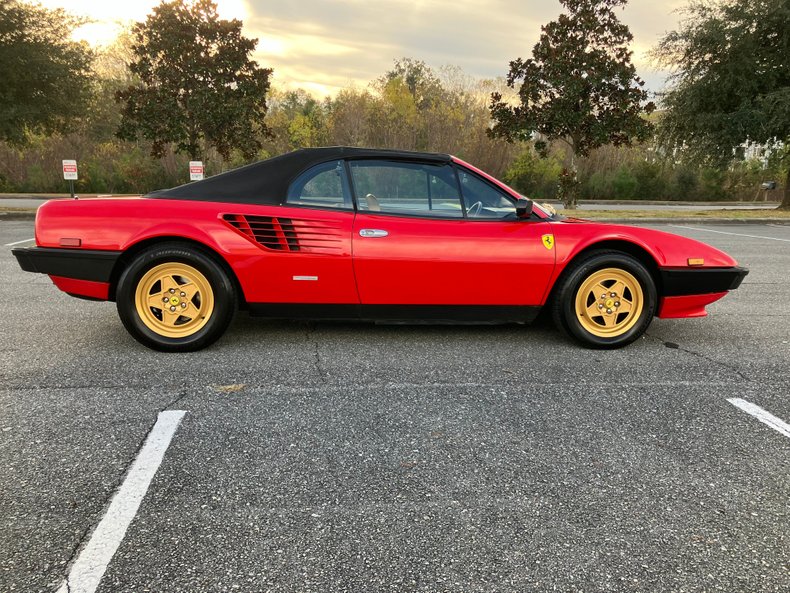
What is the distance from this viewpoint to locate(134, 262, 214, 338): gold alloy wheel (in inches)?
145

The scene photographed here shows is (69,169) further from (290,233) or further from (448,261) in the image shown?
(448,261)

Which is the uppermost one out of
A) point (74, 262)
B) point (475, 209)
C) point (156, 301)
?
point (475, 209)

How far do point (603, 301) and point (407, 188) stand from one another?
1642 mm

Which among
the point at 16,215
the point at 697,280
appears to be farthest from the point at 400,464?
the point at 16,215

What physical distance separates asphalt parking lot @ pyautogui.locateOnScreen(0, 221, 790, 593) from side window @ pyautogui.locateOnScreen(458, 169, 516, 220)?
0.98 meters

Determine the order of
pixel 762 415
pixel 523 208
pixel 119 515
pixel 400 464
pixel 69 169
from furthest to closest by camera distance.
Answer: pixel 69 169 → pixel 523 208 → pixel 762 415 → pixel 400 464 → pixel 119 515

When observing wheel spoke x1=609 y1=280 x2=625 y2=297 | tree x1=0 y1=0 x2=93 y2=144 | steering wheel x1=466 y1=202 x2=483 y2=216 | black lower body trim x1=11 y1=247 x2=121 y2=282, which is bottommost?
wheel spoke x1=609 y1=280 x2=625 y2=297

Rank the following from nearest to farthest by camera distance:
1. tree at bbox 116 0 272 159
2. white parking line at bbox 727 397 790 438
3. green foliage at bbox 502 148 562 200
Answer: white parking line at bbox 727 397 790 438 < tree at bbox 116 0 272 159 < green foliage at bbox 502 148 562 200

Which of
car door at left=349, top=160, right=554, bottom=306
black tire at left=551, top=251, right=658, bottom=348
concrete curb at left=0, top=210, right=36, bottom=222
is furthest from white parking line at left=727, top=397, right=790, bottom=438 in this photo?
concrete curb at left=0, top=210, right=36, bottom=222

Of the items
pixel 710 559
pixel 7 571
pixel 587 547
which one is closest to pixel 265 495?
pixel 7 571

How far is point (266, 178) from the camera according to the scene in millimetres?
3807

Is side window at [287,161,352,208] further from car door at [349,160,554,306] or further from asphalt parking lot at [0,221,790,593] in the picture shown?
asphalt parking lot at [0,221,790,593]

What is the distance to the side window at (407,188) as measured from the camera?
12.5 ft

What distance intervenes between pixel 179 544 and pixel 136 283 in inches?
89.8
